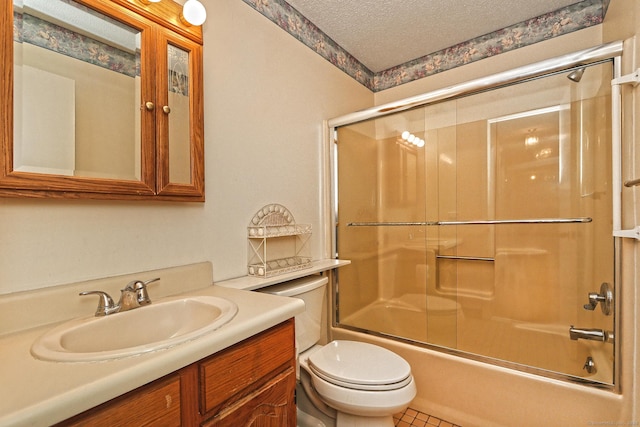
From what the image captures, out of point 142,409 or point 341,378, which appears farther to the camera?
point 341,378

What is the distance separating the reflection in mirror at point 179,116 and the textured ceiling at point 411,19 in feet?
2.97

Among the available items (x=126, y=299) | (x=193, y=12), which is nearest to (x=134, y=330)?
(x=126, y=299)

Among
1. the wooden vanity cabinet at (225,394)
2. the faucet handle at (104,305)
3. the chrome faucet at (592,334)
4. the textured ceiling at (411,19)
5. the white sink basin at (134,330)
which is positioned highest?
the textured ceiling at (411,19)

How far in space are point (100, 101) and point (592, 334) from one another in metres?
2.24

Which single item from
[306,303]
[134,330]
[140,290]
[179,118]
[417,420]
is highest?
[179,118]

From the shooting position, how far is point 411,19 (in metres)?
1.81

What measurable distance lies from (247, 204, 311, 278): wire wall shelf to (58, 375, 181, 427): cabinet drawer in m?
0.75

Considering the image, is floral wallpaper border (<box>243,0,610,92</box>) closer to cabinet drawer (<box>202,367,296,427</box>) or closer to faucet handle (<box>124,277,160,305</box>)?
faucet handle (<box>124,277,160,305</box>)

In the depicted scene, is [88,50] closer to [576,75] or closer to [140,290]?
[140,290]

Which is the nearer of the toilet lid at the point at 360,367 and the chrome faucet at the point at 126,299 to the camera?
the chrome faucet at the point at 126,299

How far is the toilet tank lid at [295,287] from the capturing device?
54.2 inches

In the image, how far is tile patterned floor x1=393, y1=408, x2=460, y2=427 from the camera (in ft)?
5.19

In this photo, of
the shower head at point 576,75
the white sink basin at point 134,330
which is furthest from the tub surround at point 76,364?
the shower head at point 576,75

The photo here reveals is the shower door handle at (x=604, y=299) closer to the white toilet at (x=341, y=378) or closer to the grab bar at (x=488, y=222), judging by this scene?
the grab bar at (x=488, y=222)
